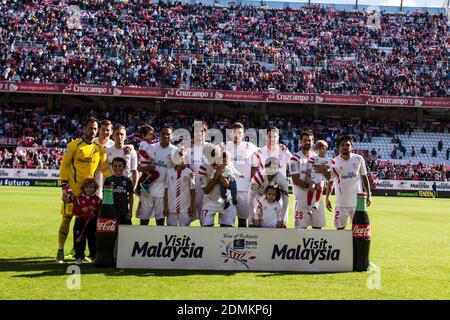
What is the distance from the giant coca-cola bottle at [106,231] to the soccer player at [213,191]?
1580 millimetres

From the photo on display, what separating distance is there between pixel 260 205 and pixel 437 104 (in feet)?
128

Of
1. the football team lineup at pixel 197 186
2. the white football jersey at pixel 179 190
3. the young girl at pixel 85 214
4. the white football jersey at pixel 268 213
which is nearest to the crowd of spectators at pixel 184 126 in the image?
the football team lineup at pixel 197 186

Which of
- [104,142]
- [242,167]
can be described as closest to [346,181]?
[242,167]

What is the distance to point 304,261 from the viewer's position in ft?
27.8

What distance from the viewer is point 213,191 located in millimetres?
9227

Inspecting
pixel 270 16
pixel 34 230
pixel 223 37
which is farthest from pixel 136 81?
pixel 34 230

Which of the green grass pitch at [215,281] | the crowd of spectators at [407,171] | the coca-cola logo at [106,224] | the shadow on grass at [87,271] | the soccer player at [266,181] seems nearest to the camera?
the green grass pitch at [215,281]

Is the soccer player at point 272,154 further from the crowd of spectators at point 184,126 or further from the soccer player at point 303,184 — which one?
the crowd of spectators at point 184,126

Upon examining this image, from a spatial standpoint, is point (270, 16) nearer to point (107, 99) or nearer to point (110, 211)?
point (107, 99)

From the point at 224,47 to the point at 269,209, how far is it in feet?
141

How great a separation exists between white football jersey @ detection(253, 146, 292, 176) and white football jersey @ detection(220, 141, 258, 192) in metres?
0.11

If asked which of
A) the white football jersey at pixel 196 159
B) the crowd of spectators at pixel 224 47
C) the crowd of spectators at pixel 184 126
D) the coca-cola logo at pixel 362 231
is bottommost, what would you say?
the coca-cola logo at pixel 362 231

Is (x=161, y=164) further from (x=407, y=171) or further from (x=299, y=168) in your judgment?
(x=407, y=171)

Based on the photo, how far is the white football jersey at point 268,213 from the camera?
929cm
